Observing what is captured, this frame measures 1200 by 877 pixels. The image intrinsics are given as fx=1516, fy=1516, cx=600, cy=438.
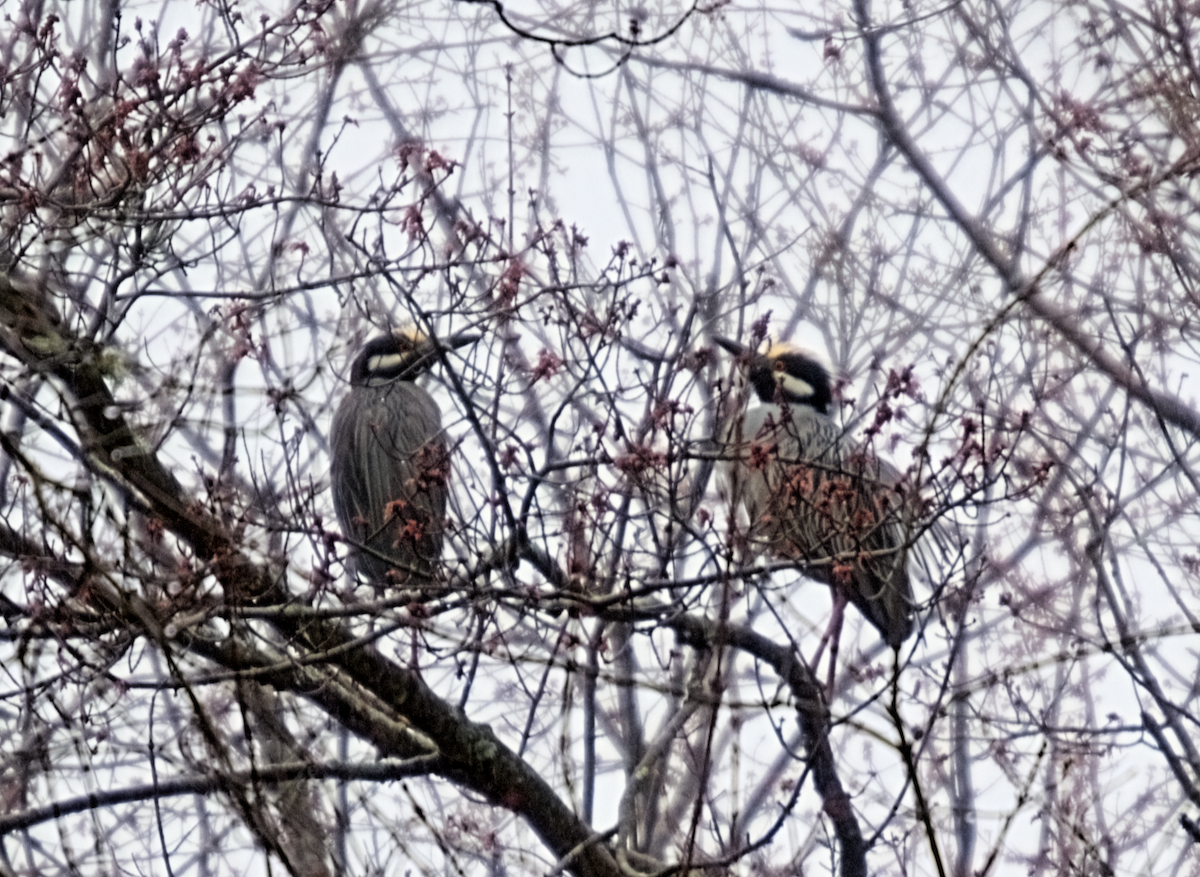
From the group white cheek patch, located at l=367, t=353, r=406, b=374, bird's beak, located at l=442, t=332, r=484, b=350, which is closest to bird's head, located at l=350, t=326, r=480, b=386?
white cheek patch, located at l=367, t=353, r=406, b=374

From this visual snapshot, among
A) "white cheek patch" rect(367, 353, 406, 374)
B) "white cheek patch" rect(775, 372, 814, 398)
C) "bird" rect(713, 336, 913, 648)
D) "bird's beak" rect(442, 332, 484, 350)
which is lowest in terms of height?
→ "bird" rect(713, 336, 913, 648)

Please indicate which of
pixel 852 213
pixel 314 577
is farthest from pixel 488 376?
pixel 852 213

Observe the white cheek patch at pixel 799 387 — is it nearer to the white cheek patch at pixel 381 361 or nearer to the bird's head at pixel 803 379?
the bird's head at pixel 803 379

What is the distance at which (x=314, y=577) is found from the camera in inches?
132

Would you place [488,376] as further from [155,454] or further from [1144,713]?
[1144,713]

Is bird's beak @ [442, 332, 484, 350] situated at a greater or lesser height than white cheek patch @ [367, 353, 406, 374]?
lesser

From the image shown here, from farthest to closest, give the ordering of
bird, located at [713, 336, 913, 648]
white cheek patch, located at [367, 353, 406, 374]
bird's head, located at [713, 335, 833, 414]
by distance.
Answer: bird's head, located at [713, 335, 833, 414]
white cheek patch, located at [367, 353, 406, 374]
bird, located at [713, 336, 913, 648]

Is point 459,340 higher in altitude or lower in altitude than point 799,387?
lower

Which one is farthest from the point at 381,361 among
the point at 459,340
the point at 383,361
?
the point at 459,340

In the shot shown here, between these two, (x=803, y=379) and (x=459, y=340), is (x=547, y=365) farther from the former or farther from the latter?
(x=803, y=379)

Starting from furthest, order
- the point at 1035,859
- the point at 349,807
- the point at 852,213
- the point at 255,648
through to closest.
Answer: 1. the point at 852,213
2. the point at 1035,859
3. the point at 349,807
4. the point at 255,648

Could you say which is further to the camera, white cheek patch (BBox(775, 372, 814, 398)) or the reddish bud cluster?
white cheek patch (BBox(775, 372, 814, 398))

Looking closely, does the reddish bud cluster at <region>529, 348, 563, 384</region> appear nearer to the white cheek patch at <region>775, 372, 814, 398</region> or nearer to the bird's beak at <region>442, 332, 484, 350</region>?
the bird's beak at <region>442, 332, 484, 350</region>

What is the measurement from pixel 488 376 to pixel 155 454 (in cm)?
87
